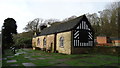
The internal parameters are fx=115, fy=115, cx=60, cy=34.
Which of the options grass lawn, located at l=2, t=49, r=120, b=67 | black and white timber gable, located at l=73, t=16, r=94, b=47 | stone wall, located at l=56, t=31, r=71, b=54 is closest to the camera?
grass lawn, located at l=2, t=49, r=120, b=67

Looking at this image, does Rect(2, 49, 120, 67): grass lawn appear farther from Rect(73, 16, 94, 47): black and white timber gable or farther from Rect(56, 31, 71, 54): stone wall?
Rect(73, 16, 94, 47): black and white timber gable

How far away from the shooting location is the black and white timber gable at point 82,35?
16.3 m

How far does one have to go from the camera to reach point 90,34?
57.9ft

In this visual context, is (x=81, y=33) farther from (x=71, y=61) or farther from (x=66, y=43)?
(x=71, y=61)

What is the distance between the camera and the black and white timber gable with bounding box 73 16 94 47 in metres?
16.3

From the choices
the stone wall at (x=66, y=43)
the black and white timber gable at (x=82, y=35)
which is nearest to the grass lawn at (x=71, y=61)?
the stone wall at (x=66, y=43)

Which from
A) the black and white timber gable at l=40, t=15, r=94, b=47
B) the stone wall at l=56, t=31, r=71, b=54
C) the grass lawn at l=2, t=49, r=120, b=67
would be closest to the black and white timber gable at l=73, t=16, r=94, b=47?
the black and white timber gable at l=40, t=15, r=94, b=47

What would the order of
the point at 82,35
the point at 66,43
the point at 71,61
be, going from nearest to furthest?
the point at 71,61 → the point at 66,43 → the point at 82,35

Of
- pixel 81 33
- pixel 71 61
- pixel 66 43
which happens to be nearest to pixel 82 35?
pixel 81 33

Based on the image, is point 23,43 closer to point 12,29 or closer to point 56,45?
point 12,29

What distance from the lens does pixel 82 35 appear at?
669 inches

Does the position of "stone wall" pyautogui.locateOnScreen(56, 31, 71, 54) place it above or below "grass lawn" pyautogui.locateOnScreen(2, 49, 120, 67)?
above

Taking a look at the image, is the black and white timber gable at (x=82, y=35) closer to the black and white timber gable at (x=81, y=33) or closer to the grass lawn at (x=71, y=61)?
the black and white timber gable at (x=81, y=33)

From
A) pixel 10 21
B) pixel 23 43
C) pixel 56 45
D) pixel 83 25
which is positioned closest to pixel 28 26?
pixel 23 43
